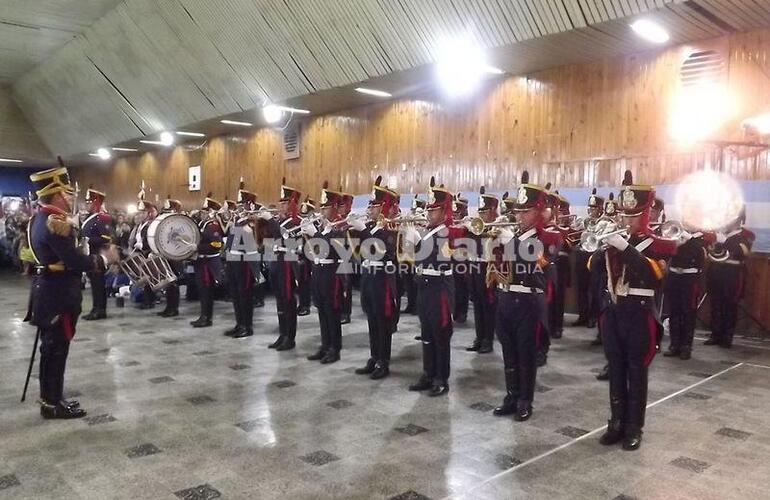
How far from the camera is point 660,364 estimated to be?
6543mm

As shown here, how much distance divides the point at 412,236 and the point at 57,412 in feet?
10.3

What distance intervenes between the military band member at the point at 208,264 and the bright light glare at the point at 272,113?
4536 mm

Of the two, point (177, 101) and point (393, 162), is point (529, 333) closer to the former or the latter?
point (393, 162)

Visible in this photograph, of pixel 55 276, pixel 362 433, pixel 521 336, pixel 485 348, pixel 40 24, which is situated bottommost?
pixel 362 433

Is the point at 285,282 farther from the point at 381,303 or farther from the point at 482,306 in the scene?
the point at 482,306

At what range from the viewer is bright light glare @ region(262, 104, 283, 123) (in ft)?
A: 43.2

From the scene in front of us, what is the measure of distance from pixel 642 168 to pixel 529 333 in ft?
17.8

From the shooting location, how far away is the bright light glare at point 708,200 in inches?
306

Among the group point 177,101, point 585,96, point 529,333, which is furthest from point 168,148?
point 529,333

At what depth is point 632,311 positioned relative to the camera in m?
4.05

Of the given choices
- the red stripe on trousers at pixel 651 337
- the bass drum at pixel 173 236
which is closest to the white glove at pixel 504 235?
the red stripe on trousers at pixel 651 337

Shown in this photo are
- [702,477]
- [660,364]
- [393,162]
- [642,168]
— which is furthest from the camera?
[393,162]

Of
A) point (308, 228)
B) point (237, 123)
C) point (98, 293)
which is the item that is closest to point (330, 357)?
point (308, 228)

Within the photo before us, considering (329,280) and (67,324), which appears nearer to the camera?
(67,324)
